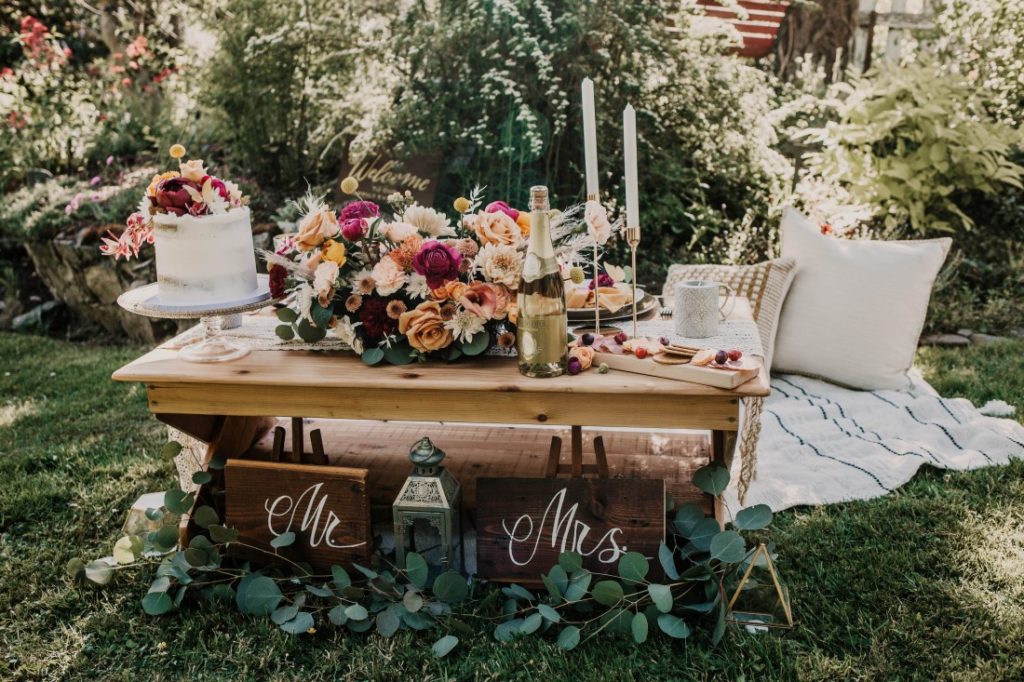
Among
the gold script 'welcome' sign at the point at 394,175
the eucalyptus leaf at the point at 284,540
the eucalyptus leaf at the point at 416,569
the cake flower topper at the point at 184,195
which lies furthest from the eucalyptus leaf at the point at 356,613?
the gold script 'welcome' sign at the point at 394,175

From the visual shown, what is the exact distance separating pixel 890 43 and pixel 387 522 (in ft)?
21.4

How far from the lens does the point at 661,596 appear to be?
2.03 meters

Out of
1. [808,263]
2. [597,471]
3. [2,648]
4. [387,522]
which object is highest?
[808,263]

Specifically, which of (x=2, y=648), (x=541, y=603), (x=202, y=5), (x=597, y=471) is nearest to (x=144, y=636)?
(x=2, y=648)

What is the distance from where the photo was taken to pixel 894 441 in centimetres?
312

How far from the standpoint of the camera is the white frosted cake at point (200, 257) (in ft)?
7.06

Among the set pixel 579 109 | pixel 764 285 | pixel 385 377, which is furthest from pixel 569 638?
pixel 579 109

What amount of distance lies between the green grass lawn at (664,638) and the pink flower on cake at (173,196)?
3.28 ft

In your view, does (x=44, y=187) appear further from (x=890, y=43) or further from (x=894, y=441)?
(x=890, y=43)

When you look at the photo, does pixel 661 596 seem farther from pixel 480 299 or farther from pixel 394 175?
pixel 394 175

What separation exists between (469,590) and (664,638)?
19.6 inches

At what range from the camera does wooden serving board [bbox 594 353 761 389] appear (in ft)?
6.48

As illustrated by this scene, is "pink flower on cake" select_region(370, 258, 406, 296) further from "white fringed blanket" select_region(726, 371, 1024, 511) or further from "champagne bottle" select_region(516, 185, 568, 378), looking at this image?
"white fringed blanket" select_region(726, 371, 1024, 511)

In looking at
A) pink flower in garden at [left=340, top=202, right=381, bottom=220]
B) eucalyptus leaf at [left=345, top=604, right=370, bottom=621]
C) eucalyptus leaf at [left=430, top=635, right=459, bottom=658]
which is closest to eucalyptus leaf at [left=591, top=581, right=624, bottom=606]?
eucalyptus leaf at [left=430, top=635, right=459, bottom=658]
